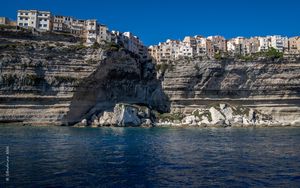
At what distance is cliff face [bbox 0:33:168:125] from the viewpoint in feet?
190

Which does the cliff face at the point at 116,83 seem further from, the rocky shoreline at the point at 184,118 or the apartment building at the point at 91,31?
the apartment building at the point at 91,31

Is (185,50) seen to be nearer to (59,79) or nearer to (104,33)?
(104,33)

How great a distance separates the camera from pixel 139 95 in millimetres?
69688

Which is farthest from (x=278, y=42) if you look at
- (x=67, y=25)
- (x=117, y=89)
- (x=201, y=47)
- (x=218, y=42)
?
(x=67, y=25)

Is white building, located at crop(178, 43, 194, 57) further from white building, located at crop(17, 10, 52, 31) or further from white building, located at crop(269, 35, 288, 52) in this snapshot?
white building, located at crop(17, 10, 52, 31)

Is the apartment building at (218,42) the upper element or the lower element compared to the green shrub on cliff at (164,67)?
upper

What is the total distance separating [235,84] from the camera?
71.0 meters

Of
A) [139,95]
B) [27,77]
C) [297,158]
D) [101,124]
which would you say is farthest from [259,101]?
[297,158]

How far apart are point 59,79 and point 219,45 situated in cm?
5723

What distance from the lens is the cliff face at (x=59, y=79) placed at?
190 feet

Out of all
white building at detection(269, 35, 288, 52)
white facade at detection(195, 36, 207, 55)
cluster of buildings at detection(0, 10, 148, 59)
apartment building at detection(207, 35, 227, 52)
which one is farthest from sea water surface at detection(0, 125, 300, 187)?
white building at detection(269, 35, 288, 52)

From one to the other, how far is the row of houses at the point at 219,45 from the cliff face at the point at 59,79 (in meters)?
29.0

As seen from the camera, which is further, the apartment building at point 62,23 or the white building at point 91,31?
the apartment building at point 62,23

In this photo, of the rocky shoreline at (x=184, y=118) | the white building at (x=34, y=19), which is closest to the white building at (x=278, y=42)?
the rocky shoreline at (x=184, y=118)
